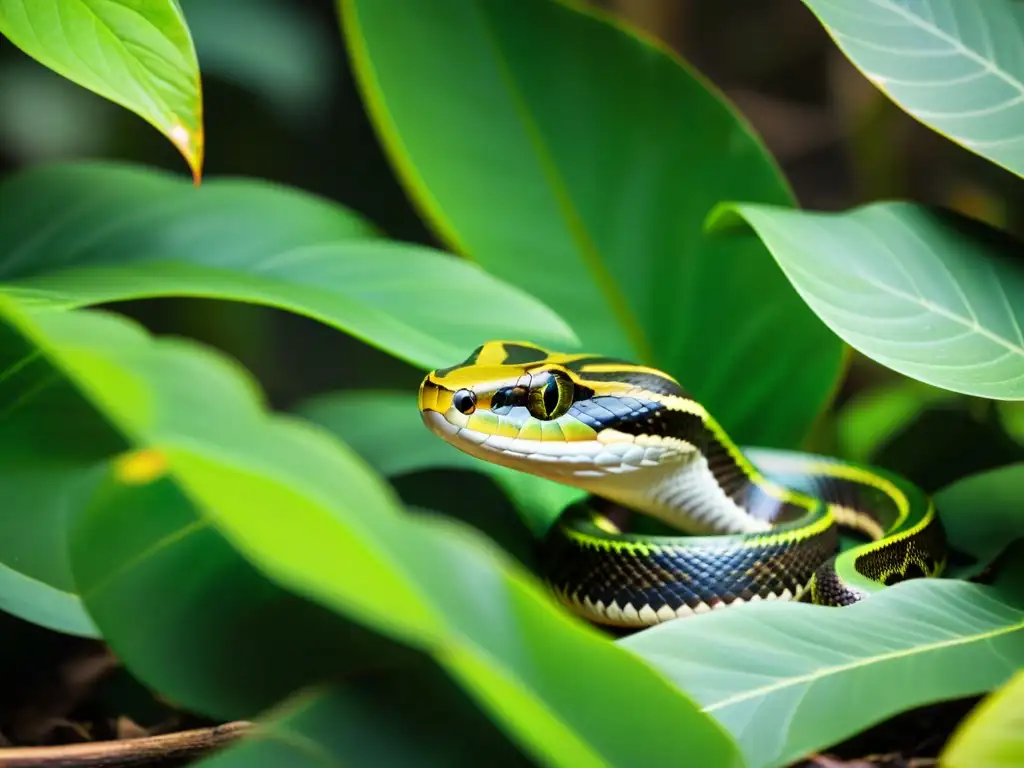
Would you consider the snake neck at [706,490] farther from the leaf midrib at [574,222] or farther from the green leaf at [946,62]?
the green leaf at [946,62]

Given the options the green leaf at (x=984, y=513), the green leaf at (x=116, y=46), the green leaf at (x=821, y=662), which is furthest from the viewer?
the green leaf at (x=984, y=513)

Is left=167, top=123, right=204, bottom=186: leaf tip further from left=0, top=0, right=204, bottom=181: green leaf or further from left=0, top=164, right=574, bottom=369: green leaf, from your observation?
left=0, top=164, right=574, bottom=369: green leaf

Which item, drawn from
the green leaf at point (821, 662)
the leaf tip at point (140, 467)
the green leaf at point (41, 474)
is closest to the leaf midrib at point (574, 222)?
the green leaf at point (821, 662)

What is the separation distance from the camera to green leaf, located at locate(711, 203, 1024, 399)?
4.11 feet

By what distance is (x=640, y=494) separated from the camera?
1649 mm

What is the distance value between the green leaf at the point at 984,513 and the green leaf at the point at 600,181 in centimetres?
32

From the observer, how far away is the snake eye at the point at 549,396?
1418mm

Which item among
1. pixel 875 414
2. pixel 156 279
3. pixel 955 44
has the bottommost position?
pixel 875 414

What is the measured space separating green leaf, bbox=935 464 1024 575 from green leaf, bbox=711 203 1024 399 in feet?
1.23

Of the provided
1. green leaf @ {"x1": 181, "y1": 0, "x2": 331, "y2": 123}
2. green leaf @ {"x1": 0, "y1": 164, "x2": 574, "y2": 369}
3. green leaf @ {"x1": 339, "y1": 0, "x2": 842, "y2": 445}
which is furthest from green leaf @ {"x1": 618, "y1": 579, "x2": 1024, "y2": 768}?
green leaf @ {"x1": 181, "y1": 0, "x2": 331, "y2": 123}

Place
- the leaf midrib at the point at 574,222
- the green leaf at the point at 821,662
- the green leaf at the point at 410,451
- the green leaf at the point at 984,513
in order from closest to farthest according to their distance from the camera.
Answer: the green leaf at the point at 821,662 < the green leaf at the point at 984,513 < the green leaf at the point at 410,451 < the leaf midrib at the point at 574,222

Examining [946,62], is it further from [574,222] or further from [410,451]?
[410,451]

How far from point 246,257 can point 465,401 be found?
522 mm

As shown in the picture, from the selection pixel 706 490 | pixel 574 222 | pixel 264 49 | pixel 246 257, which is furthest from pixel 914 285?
pixel 264 49
